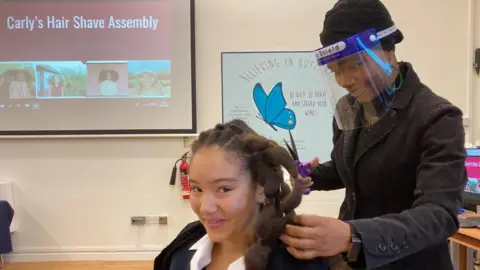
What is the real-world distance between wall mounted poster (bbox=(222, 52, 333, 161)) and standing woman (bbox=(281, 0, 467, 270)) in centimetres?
222

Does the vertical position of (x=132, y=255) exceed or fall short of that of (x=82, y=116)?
it falls short

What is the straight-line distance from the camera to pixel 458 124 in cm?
94

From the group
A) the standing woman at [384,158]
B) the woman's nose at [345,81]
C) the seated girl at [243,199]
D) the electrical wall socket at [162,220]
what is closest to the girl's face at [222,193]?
the seated girl at [243,199]

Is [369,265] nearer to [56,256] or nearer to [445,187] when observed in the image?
[445,187]

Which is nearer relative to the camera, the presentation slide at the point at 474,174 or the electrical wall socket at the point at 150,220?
the presentation slide at the point at 474,174

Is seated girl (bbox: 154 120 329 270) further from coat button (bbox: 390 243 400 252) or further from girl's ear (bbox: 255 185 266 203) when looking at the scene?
coat button (bbox: 390 243 400 252)

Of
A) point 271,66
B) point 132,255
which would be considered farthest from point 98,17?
point 132,255

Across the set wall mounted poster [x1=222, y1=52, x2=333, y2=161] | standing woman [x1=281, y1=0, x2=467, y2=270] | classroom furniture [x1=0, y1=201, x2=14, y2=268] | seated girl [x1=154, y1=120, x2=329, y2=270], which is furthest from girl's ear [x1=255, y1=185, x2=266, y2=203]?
classroom furniture [x1=0, y1=201, x2=14, y2=268]

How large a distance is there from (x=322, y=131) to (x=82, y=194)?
1.98m

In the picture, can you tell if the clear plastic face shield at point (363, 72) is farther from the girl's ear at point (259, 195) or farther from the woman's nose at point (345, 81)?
the girl's ear at point (259, 195)

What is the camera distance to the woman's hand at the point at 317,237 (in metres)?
0.72

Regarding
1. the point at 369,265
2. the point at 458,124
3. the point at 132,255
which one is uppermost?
the point at 458,124

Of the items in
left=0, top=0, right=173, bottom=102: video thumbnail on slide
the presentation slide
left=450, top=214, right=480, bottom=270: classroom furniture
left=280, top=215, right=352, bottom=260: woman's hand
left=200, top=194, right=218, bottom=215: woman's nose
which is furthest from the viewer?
left=0, top=0, right=173, bottom=102: video thumbnail on slide

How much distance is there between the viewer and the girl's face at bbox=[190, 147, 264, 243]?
0.85m
